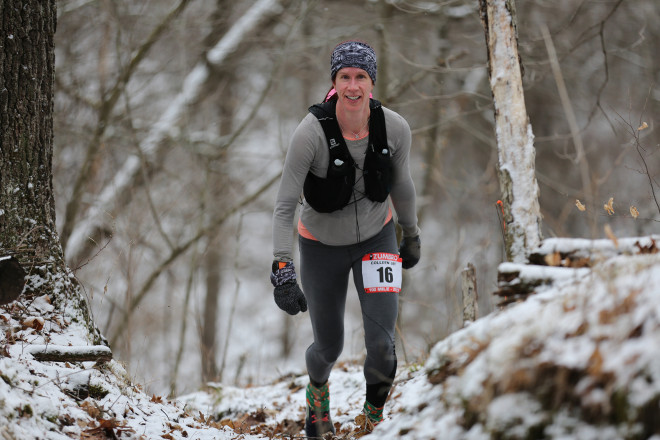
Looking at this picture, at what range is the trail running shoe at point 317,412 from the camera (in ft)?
13.3

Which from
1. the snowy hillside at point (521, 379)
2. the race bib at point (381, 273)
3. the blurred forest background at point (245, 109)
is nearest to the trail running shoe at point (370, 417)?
the race bib at point (381, 273)

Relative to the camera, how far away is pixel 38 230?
3.89m

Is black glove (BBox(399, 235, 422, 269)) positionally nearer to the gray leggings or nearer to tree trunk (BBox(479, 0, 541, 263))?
the gray leggings

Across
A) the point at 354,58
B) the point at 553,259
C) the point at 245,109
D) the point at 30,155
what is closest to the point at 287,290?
the point at 354,58

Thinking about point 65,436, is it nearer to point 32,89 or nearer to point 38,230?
point 38,230

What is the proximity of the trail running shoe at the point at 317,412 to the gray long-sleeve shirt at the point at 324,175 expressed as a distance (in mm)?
1001

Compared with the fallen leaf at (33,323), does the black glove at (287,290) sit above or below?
above

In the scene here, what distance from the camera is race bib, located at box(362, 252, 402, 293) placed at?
148 inches

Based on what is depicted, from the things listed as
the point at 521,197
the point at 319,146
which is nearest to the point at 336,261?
the point at 319,146

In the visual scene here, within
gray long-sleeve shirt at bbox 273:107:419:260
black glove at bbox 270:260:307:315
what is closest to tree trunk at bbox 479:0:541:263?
gray long-sleeve shirt at bbox 273:107:419:260

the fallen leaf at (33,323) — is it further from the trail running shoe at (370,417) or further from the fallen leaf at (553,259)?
the fallen leaf at (553,259)

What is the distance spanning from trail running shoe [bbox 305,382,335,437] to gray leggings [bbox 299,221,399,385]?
0.10 m

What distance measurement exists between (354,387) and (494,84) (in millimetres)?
3157

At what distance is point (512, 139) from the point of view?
12.4 feet
